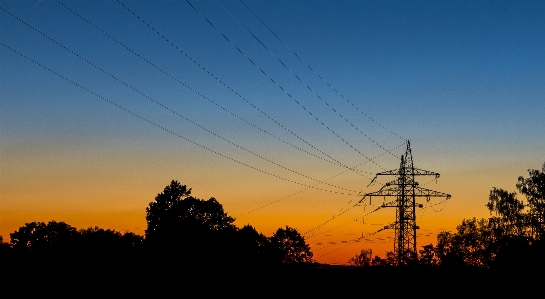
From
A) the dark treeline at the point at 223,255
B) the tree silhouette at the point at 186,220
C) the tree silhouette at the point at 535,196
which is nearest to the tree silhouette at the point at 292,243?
the dark treeline at the point at 223,255

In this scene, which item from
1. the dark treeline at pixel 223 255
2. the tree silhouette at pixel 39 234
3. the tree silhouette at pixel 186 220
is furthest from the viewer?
the tree silhouette at pixel 39 234

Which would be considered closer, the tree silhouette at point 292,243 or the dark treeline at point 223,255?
the dark treeline at point 223,255

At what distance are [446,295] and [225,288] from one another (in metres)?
10.6

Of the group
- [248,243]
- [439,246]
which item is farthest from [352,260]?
[248,243]

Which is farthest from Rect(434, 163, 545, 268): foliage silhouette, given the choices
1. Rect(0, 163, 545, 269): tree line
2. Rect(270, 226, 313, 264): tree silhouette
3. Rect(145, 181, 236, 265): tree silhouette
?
Rect(270, 226, 313, 264): tree silhouette

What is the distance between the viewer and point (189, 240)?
3110 inches

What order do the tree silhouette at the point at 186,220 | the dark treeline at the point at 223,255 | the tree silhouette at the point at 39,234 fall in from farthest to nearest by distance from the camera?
the tree silhouette at the point at 39,234 < the tree silhouette at the point at 186,220 < the dark treeline at the point at 223,255

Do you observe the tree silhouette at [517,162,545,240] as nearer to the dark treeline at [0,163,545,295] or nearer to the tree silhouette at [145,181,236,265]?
the dark treeline at [0,163,545,295]

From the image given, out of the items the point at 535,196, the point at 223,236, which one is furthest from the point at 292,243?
the point at 535,196

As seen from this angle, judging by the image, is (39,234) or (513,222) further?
(39,234)

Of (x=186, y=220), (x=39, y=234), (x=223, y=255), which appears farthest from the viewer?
(x=39, y=234)

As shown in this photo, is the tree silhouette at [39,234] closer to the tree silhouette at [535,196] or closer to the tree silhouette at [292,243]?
the tree silhouette at [292,243]

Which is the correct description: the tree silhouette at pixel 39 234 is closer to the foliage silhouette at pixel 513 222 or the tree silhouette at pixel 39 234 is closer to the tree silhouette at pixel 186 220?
the tree silhouette at pixel 186 220

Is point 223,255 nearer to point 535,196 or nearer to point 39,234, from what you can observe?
point 535,196
